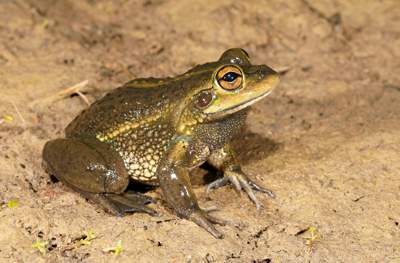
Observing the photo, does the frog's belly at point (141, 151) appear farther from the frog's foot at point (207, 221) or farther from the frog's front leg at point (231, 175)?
the frog's foot at point (207, 221)

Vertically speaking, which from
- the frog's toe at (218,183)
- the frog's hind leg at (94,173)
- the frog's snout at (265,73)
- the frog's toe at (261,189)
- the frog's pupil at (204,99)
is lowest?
the frog's toe at (218,183)

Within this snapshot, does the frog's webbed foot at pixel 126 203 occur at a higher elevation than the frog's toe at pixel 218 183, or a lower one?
higher

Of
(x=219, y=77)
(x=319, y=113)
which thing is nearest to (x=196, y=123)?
(x=219, y=77)

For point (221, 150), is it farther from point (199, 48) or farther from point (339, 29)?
point (339, 29)

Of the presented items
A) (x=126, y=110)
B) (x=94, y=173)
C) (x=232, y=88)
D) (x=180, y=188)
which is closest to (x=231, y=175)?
(x=180, y=188)

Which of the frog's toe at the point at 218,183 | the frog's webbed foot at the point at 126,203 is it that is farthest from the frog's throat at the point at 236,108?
the frog's webbed foot at the point at 126,203
